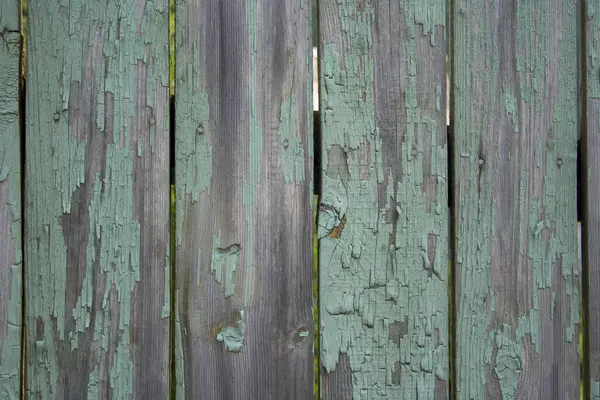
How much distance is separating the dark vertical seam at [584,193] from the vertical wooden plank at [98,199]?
863 millimetres

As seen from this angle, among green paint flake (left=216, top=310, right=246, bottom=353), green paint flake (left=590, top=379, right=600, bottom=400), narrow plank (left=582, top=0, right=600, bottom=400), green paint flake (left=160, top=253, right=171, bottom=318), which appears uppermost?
narrow plank (left=582, top=0, right=600, bottom=400)

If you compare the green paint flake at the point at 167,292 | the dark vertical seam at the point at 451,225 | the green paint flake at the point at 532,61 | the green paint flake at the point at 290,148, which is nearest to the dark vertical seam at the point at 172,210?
the green paint flake at the point at 167,292

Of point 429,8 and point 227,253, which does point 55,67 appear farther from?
point 429,8

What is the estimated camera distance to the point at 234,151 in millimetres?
1130

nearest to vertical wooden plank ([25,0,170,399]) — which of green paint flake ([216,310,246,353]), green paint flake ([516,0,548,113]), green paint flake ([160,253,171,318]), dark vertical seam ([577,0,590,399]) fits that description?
green paint flake ([160,253,171,318])

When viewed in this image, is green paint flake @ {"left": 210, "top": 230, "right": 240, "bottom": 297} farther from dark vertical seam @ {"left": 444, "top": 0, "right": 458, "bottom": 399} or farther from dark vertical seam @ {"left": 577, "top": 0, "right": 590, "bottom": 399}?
dark vertical seam @ {"left": 577, "top": 0, "right": 590, "bottom": 399}

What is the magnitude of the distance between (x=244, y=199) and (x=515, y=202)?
563mm

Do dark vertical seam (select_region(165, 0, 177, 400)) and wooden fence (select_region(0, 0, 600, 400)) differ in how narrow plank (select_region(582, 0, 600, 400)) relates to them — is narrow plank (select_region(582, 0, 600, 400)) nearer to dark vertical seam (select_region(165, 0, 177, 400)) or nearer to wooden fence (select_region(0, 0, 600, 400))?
wooden fence (select_region(0, 0, 600, 400))

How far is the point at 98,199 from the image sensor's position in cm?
111

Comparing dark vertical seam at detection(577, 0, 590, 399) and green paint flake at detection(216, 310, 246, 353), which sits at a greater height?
dark vertical seam at detection(577, 0, 590, 399)

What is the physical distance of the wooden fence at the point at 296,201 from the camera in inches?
43.7

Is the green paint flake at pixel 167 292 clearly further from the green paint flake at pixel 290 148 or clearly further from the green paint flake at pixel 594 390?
the green paint flake at pixel 594 390

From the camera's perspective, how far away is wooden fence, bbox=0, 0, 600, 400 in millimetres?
1110

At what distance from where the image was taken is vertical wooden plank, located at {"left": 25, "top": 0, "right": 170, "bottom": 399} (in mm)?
1107
